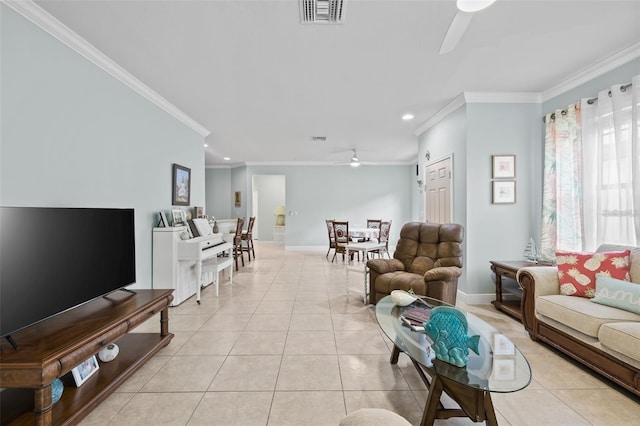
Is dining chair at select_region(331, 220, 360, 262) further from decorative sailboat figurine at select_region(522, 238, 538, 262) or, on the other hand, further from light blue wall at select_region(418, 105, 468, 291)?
decorative sailboat figurine at select_region(522, 238, 538, 262)

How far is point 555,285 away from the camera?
262 cm

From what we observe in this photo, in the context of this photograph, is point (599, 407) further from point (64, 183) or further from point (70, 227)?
point (64, 183)

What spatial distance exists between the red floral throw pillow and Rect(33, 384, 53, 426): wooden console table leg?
382 centimetres

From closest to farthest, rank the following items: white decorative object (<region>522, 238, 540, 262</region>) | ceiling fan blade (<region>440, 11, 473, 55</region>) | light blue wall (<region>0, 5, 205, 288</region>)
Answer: ceiling fan blade (<region>440, 11, 473, 55</region>) < light blue wall (<region>0, 5, 205, 288</region>) < white decorative object (<region>522, 238, 540, 262</region>)

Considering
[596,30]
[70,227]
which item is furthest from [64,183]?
[596,30]

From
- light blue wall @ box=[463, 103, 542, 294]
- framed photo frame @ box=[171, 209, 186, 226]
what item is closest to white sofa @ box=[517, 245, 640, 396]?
light blue wall @ box=[463, 103, 542, 294]

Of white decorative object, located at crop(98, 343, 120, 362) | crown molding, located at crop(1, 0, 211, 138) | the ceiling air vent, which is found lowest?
white decorative object, located at crop(98, 343, 120, 362)

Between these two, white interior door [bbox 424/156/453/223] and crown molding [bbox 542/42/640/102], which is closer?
crown molding [bbox 542/42/640/102]

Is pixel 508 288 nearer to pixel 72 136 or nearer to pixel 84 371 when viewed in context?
pixel 84 371

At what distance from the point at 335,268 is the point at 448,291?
3.25 m

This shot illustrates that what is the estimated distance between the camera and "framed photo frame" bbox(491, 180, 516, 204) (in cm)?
368

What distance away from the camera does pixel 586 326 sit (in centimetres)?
207

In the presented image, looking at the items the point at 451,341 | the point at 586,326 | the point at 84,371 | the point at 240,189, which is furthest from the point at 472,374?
the point at 240,189

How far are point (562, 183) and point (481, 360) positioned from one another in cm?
287
